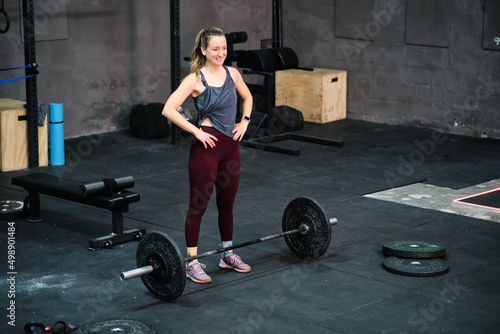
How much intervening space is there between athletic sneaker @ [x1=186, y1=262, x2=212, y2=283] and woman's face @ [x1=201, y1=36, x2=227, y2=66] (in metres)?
1.03

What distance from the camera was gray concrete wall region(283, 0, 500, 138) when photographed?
7.81 m

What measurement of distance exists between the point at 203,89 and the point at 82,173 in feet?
9.33

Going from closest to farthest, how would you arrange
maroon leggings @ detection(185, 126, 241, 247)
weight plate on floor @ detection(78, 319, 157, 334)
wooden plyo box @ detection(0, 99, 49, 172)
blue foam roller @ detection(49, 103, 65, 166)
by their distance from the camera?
weight plate on floor @ detection(78, 319, 157, 334) < maroon leggings @ detection(185, 126, 241, 247) < wooden plyo box @ detection(0, 99, 49, 172) < blue foam roller @ detection(49, 103, 65, 166)

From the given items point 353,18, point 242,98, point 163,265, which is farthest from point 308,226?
point 353,18

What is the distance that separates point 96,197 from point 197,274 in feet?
2.96

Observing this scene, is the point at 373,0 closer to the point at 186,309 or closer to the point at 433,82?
the point at 433,82

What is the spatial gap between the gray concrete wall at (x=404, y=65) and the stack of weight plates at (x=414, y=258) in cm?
383

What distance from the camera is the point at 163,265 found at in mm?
3713

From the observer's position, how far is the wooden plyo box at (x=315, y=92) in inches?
336

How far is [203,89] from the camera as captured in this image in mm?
3893

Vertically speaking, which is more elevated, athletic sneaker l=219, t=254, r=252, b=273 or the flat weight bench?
the flat weight bench

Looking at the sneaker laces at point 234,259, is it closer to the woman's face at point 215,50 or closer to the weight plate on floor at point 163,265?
the weight plate on floor at point 163,265

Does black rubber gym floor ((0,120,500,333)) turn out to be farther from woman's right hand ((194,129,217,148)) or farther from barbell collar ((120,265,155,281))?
woman's right hand ((194,129,217,148))

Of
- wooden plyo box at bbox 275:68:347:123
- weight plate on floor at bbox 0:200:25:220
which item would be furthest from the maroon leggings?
wooden plyo box at bbox 275:68:347:123
